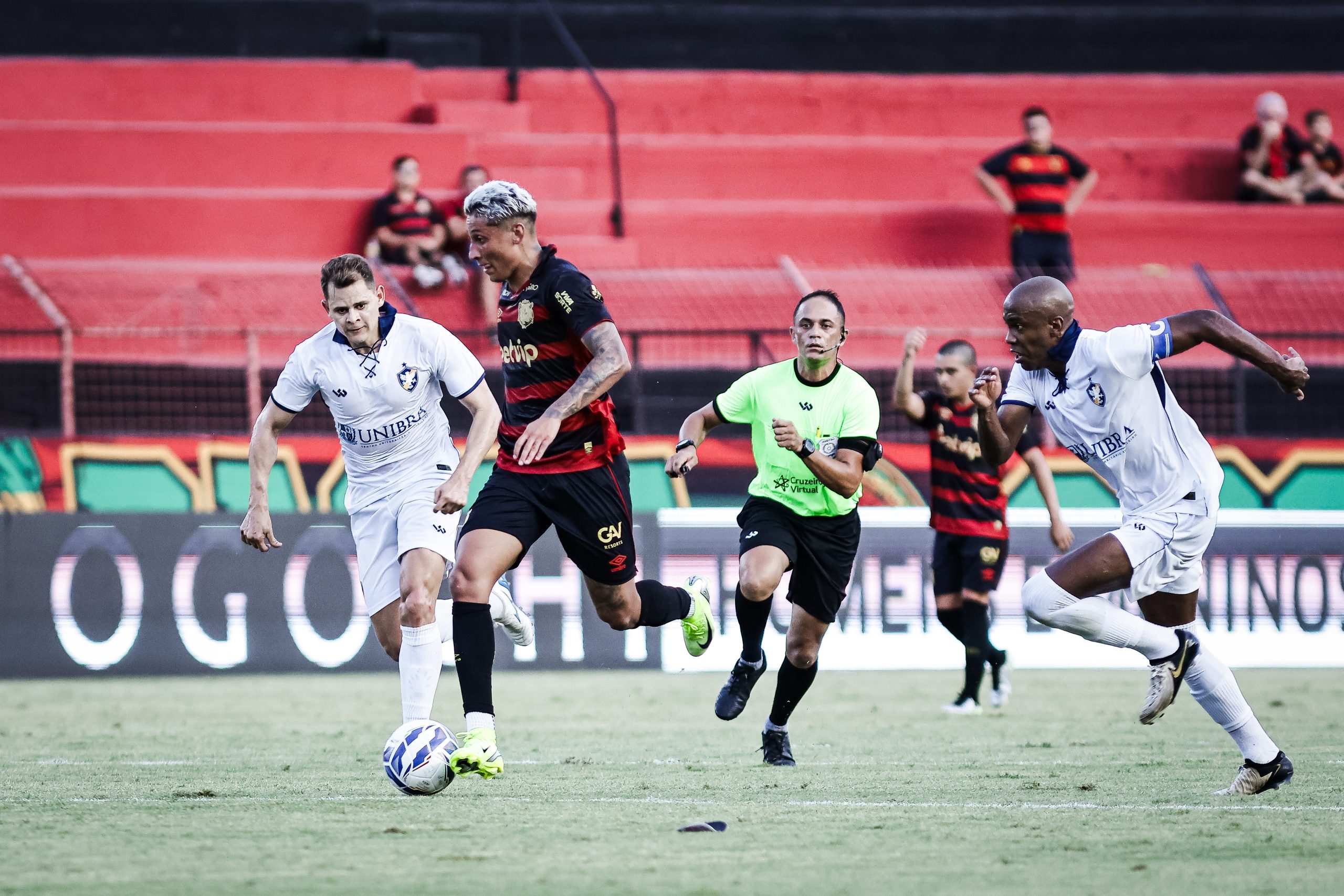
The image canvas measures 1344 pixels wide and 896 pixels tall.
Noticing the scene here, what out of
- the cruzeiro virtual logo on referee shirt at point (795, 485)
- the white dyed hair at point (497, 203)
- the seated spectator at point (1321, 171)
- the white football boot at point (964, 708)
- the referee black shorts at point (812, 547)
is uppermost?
the seated spectator at point (1321, 171)

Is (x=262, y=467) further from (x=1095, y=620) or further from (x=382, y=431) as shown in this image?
(x=1095, y=620)

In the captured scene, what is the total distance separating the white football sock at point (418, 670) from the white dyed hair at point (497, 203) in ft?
5.39

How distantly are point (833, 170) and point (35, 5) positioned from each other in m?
9.92

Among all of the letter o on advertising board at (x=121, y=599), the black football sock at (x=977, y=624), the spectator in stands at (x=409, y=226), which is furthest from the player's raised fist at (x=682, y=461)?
the spectator in stands at (x=409, y=226)

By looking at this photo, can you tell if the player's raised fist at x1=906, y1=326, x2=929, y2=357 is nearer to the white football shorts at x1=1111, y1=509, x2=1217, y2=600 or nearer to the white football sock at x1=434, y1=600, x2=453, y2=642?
the white football shorts at x1=1111, y1=509, x2=1217, y2=600

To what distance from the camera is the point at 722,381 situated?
14648 millimetres

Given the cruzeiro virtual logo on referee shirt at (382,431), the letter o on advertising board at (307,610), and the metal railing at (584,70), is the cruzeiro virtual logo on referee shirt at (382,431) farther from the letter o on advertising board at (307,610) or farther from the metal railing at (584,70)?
the metal railing at (584,70)

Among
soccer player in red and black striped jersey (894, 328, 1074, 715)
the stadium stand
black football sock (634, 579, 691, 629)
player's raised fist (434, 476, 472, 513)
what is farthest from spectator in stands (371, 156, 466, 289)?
player's raised fist (434, 476, 472, 513)

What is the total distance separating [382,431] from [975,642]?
4.47m

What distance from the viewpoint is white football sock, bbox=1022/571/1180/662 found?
6.40 m

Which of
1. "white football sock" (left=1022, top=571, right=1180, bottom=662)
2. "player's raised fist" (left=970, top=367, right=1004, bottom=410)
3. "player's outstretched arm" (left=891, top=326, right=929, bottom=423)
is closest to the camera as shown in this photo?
"player's raised fist" (left=970, top=367, right=1004, bottom=410)

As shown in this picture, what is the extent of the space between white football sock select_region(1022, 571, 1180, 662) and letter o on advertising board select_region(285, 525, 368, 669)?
276 inches

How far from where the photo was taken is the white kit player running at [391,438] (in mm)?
6680

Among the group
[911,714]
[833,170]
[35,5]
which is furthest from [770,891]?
[35,5]
